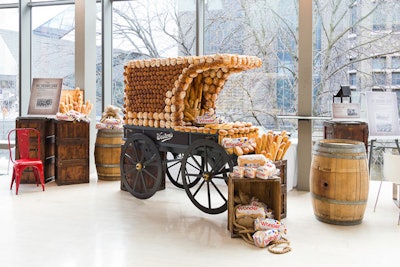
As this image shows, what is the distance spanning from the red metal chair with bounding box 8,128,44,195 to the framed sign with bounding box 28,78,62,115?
1.49ft

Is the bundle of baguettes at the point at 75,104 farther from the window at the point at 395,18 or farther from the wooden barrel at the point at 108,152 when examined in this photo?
the window at the point at 395,18

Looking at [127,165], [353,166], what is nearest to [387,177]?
[353,166]

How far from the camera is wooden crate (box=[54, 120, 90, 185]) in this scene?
638 centimetres

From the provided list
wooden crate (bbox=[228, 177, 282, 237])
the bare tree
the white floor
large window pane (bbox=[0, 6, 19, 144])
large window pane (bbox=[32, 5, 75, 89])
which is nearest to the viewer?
the white floor

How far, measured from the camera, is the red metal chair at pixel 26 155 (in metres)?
5.91

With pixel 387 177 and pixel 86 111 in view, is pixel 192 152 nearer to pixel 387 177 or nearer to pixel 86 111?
pixel 387 177

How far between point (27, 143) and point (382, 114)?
4.92 meters

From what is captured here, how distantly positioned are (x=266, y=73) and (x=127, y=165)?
8.96ft

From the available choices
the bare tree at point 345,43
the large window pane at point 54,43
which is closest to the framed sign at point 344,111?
the bare tree at point 345,43

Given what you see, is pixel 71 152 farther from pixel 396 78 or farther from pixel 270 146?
pixel 396 78

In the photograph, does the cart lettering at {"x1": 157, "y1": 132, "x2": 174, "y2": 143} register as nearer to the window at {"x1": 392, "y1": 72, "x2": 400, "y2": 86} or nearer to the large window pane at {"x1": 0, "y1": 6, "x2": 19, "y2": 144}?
the window at {"x1": 392, "y1": 72, "x2": 400, "y2": 86}

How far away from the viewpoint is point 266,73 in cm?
697

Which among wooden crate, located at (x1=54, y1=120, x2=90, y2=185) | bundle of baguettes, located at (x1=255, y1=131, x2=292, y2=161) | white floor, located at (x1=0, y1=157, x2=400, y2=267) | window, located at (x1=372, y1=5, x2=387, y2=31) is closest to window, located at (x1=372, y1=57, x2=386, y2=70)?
window, located at (x1=372, y1=5, x2=387, y2=31)

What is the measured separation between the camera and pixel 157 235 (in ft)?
13.5
